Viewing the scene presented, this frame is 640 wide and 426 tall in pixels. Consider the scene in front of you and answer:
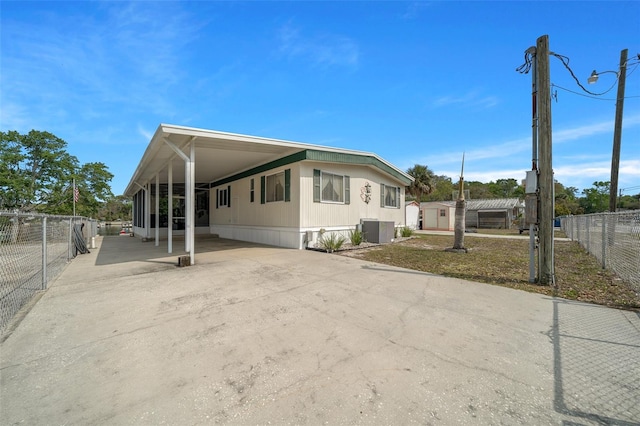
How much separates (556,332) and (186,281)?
590 cm

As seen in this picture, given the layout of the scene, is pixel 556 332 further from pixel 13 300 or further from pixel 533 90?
pixel 13 300

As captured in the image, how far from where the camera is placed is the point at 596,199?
150ft

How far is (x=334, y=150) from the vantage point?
10625 mm

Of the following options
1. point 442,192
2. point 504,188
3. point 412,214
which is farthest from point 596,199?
point 412,214

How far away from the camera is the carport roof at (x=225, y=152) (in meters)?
7.62

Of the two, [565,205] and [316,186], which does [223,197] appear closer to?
[316,186]

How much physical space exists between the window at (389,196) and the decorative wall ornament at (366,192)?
55.4 inches

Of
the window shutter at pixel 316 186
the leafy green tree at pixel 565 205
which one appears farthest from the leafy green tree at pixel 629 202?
the window shutter at pixel 316 186

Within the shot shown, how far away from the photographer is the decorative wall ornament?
12.5 meters

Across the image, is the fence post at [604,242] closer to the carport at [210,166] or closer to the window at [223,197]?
the carport at [210,166]

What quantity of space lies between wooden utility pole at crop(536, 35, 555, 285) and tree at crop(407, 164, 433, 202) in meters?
27.2

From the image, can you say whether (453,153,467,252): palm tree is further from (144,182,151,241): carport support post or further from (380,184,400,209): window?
(144,182,151,241): carport support post

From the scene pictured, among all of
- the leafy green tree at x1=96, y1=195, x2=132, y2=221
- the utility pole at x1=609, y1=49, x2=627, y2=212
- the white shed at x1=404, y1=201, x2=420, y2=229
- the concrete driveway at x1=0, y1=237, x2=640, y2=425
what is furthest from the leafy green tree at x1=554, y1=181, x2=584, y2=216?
the leafy green tree at x1=96, y1=195, x2=132, y2=221

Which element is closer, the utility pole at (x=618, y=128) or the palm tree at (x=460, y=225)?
the palm tree at (x=460, y=225)
